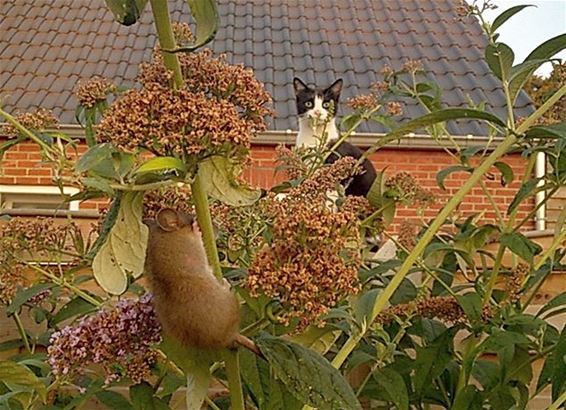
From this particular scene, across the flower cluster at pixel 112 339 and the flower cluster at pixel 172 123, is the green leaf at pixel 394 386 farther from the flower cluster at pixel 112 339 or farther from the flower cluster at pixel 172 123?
the flower cluster at pixel 172 123

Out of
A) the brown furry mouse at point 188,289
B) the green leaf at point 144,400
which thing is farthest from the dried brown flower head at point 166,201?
the green leaf at point 144,400

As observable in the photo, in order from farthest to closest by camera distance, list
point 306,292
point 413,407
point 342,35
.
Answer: point 342,35
point 413,407
point 306,292

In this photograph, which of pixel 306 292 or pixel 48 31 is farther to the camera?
pixel 48 31

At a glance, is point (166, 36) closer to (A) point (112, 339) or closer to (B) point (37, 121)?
(A) point (112, 339)

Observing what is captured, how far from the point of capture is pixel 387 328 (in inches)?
49.8

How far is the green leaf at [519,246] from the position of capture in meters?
1.12

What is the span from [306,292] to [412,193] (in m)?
0.61

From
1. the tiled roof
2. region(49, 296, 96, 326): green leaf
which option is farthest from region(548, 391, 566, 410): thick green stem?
the tiled roof

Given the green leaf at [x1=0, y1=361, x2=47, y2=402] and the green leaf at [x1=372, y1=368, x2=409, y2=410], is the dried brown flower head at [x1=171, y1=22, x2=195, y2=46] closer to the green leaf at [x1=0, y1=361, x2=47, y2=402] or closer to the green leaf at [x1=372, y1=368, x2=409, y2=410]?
the green leaf at [x1=0, y1=361, x2=47, y2=402]

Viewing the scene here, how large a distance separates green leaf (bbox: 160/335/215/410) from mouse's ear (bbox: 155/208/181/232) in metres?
0.10

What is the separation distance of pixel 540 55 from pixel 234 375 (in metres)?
0.48

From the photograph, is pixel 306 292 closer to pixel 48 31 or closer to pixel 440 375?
pixel 440 375

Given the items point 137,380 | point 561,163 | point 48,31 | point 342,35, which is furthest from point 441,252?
point 48,31

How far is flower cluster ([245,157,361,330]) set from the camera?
0.66 metres
